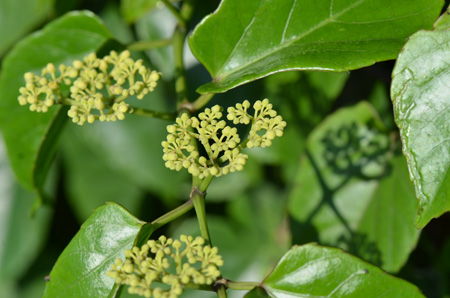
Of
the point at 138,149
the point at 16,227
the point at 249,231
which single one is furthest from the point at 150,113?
the point at 16,227

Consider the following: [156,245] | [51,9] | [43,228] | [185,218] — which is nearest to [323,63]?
[156,245]

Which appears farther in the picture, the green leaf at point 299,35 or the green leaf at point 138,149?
the green leaf at point 138,149

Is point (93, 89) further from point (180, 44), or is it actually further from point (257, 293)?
point (257, 293)

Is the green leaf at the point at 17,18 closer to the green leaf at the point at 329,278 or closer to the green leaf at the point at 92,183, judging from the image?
the green leaf at the point at 92,183

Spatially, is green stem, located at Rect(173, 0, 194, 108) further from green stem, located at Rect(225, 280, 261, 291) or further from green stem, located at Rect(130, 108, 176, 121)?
green stem, located at Rect(225, 280, 261, 291)

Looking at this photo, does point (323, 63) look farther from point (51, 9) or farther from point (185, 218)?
point (185, 218)

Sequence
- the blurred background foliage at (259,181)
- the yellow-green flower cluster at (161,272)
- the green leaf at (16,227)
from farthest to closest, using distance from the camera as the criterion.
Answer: the green leaf at (16,227), the blurred background foliage at (259,181), the yellow-green flower cluster at (161,272)

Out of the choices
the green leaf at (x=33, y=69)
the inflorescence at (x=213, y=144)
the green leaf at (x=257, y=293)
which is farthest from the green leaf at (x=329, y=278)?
the green leaf at (x=33, y=69)
